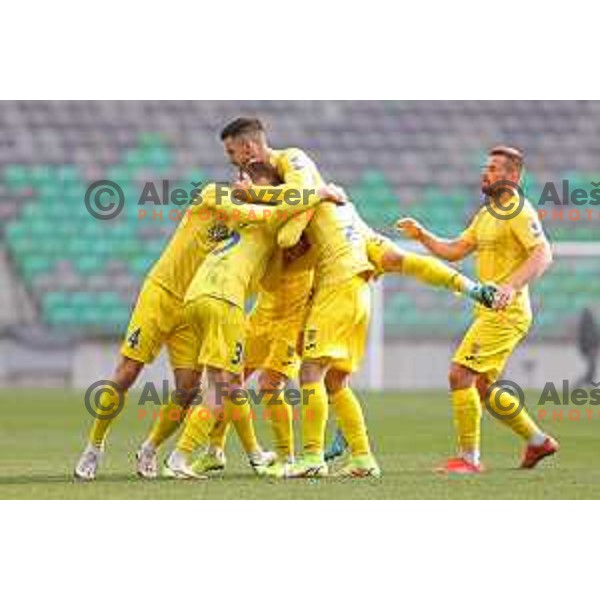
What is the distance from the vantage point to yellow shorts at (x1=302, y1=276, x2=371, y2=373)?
9953mm

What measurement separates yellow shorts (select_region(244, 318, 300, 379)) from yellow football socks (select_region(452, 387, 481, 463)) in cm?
92

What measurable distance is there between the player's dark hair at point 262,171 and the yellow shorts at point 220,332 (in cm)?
76

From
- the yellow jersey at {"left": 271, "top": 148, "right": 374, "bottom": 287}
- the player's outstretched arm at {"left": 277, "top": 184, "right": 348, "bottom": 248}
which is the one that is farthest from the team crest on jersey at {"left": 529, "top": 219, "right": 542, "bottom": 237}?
the player's outstretched arm at {"left": 277, "top": 184, "right": 348, "bottom": 248}

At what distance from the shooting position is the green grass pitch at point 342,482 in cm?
923

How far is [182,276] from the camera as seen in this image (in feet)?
33.3

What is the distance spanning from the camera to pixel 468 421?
10.7 meters

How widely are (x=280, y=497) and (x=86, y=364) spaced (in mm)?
16835

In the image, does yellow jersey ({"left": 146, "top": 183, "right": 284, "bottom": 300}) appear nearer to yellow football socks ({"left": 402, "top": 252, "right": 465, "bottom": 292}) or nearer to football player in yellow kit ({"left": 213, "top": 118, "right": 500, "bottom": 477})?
football player in yellow kit ({"left": 213, "top": 118, "right": 500, "bottom": 477})

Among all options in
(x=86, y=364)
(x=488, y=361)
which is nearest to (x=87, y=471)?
(x=488, y=361)

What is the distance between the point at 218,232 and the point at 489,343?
1651 mm

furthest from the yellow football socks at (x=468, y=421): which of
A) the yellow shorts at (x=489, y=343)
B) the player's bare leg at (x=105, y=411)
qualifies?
the player's bare leg at (x=105, y=411)

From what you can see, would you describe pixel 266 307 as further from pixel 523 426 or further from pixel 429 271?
pixel 523 426

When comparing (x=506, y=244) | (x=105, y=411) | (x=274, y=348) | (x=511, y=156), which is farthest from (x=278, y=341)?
(x=511, y=156)

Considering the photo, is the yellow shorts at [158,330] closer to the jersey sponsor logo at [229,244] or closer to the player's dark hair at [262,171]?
the jersey sponsor logo at [229,244]
